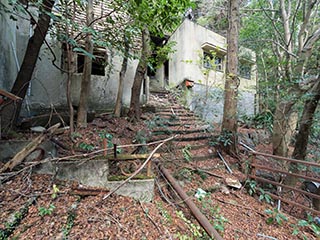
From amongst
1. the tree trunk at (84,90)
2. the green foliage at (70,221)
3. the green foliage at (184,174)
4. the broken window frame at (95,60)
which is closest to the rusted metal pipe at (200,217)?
the green foliage at (184,174)

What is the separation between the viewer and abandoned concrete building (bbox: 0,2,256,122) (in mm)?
4434

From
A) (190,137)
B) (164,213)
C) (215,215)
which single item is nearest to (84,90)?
(190,137)

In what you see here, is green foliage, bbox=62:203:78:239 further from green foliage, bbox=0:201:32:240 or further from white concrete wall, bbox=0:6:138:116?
white concrete wall, bbox=0:6:138:116

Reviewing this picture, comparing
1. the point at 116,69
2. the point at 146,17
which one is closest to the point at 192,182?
the point at 146,17

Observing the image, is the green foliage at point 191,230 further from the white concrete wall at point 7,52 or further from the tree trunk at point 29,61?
the white concrete wall at point 7,52

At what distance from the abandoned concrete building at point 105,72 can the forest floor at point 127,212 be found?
1937 millimetres

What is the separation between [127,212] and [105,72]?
5.99m

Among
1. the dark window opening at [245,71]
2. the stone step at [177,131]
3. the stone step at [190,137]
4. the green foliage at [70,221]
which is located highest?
the dark window opening at [245,71]

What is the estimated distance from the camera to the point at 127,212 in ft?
7.15

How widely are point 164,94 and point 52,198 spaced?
872 centimetres

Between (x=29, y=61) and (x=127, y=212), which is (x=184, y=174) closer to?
(x=127, y=212)

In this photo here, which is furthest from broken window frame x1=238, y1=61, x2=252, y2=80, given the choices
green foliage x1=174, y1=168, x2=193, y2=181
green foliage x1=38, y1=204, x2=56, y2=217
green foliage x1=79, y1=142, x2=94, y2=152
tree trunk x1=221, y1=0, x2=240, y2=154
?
green foliage x1=38, y1=204, x2=56, y2=217

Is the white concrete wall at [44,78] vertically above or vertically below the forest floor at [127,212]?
above

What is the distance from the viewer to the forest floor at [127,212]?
1.77 m
